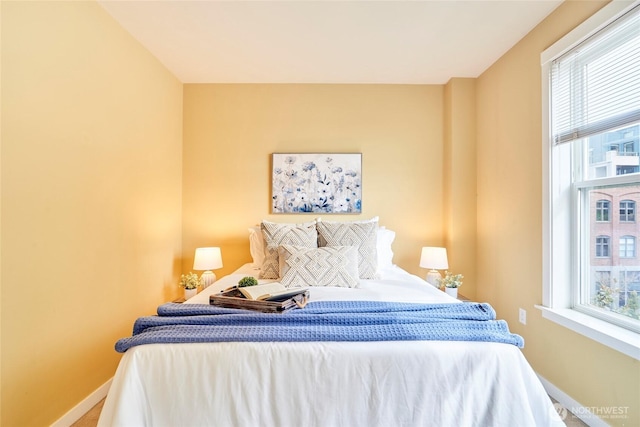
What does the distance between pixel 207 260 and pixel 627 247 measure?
2.99 metres

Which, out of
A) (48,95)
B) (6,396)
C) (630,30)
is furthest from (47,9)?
(630,30)

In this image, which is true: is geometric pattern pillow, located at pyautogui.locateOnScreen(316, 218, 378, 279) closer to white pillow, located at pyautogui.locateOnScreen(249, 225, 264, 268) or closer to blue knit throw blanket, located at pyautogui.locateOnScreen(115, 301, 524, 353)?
white pillow, located at pyautogui.locateOnScreen(249, 225, 264, 268)

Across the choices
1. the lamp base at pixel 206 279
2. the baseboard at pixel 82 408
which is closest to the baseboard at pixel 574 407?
the lamp base at pixel 206 279

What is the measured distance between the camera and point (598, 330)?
1.63 meters

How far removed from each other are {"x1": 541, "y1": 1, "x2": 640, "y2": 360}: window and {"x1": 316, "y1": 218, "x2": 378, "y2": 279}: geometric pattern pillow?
1184 millimetres

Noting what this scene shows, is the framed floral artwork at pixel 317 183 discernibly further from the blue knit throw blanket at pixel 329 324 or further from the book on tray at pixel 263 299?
the blue knit throw blanket at pixel 329 324

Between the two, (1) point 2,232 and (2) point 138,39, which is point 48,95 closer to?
(1) point 2,232

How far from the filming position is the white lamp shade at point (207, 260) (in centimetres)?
277

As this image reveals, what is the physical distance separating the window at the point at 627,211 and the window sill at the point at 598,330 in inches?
23.7

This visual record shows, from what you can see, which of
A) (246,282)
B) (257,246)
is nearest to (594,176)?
(246,282)

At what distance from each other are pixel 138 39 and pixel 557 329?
3742 mm

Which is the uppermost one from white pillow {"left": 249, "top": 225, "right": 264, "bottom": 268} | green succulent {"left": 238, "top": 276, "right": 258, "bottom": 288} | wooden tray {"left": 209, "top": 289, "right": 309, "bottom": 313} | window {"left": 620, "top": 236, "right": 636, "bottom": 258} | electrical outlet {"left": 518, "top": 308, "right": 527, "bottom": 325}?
window {"left": 620, "top": 236, "right": 636, "bottom": 258}

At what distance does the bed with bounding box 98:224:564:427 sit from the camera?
1201mm

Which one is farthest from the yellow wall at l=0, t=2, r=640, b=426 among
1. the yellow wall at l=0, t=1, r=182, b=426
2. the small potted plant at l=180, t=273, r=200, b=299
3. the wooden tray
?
the wooden tray
